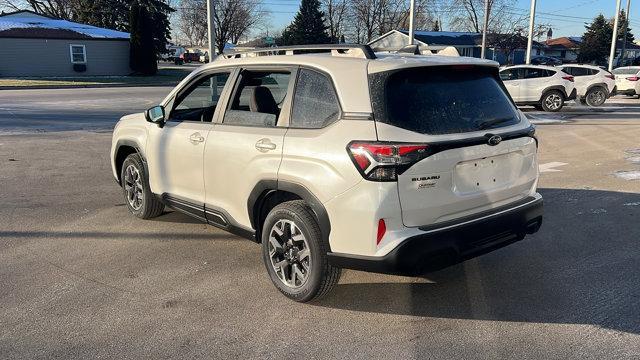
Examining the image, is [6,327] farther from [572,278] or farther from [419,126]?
[572,278]

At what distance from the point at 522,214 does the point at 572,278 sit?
825 mm

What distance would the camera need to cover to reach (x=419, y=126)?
11.3 ft

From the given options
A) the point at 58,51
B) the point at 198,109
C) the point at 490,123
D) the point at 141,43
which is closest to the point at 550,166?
the point at 490,123

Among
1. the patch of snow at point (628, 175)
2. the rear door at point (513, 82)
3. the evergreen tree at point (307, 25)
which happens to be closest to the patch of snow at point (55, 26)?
the evergreen tree at point (307, 25)

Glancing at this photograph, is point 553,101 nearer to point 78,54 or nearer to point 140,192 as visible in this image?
point 140,192

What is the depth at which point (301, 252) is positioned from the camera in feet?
12.6

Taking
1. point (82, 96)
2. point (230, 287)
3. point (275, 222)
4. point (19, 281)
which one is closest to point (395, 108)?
point (275, 222)

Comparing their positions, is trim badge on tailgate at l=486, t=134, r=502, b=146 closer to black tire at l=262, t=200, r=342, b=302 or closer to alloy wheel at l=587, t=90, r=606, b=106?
black tire at l=262, t=200, r=342, b=302

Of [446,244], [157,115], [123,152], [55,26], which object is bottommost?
[446,244]

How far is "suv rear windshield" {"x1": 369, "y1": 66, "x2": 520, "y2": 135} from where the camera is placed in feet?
11.4

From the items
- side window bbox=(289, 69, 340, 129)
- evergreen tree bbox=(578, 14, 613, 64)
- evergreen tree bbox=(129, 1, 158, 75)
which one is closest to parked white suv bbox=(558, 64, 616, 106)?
side window bbox=(289, 69, 340, 129)

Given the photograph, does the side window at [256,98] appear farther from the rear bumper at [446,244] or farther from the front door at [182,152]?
the rear bumper at [446,244]

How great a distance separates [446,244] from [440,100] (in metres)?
0.98

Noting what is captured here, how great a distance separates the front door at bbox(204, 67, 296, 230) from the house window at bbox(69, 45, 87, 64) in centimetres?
3670
